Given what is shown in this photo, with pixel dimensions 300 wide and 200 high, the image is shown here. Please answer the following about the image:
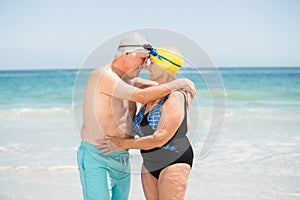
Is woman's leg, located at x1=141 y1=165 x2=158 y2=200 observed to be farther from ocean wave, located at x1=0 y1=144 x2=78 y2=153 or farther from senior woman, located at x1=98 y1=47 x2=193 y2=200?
ocean wave, located at x1=0 y1=144 x2=78 y2=153

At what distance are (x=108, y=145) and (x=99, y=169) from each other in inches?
6.9

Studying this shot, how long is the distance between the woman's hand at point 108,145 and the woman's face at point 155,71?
0.45 metres

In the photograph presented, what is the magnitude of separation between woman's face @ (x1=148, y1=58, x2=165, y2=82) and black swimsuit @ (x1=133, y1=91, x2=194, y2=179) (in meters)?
0.15

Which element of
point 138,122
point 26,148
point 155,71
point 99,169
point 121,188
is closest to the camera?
point 155,71

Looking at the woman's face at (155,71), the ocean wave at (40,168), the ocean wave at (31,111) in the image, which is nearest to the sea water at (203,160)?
the ocean wave at (40,168)

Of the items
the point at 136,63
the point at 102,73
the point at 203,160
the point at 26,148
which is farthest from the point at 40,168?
the point at 136,63

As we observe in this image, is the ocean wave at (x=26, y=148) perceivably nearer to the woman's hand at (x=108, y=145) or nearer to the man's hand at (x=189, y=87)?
the woman's hand at (x=108, y=145)

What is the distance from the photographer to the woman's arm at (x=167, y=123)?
239 centimetres

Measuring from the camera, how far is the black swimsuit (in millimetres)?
2471

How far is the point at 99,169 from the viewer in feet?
8.80

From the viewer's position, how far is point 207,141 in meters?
2.86

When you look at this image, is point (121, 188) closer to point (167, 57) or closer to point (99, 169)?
point (99, 169)

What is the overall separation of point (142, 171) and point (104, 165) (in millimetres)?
243

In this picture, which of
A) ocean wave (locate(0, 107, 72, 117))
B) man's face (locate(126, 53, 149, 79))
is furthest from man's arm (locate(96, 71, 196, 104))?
ocean wave (locate(0, 107, 72, 117))
